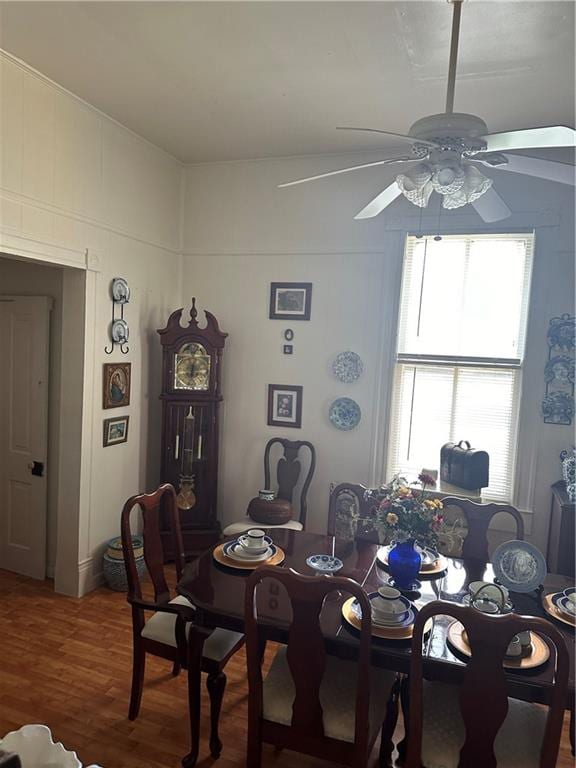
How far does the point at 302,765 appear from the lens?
232 centimetres

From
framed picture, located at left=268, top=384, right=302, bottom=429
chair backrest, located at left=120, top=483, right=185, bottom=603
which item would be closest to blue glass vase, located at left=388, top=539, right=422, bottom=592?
chair backrest, located at left=120, top=483, right=185, bottom=603

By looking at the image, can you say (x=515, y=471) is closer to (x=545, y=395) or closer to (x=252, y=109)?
(x=545, y=395)

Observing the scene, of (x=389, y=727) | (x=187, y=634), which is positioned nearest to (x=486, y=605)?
(x=389, y=727)

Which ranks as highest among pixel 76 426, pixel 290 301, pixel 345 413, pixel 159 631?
pixel 290 301

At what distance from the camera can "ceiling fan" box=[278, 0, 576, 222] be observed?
1.85 meters

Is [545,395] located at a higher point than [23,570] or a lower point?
higher

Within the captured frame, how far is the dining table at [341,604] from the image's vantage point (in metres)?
1.82

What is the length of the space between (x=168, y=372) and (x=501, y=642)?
121 inches

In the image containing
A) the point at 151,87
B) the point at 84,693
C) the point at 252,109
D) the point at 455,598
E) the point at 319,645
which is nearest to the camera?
the point at 319,645

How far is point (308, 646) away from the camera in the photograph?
72.7 inches

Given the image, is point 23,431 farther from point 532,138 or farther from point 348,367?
point 532,138

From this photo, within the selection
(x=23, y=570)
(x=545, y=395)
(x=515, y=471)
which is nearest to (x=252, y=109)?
(x=545, y=395)

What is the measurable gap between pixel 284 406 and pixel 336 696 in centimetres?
247

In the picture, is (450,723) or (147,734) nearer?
(450,723)
